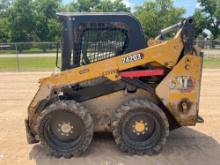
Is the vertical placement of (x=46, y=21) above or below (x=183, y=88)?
below

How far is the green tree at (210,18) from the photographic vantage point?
213ft

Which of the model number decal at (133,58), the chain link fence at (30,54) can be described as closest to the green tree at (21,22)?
the chain link fence at (30,54)

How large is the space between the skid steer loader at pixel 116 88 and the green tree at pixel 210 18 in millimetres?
59594

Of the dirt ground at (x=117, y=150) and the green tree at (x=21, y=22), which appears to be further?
the green tree at (x=21, y=22)

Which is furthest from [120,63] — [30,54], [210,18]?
[210,18]

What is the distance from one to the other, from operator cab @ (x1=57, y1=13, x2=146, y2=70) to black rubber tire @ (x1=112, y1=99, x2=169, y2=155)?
0.97 metres

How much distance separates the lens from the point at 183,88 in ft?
21.5

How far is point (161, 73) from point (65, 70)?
1.58 metres

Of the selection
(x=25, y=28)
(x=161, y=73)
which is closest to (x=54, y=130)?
(x=161, y=73)

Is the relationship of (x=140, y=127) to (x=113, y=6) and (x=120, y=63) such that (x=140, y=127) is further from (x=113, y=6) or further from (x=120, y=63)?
(x=113, y=6)

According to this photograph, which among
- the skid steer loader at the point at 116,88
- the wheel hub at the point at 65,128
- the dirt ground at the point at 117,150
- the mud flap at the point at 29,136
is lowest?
the dirt ground at the point at 117,150

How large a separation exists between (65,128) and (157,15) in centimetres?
4486

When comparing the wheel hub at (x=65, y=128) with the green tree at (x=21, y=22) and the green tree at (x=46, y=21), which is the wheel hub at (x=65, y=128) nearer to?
the green tree at (x=46, y=21)

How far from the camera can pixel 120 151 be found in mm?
6656
